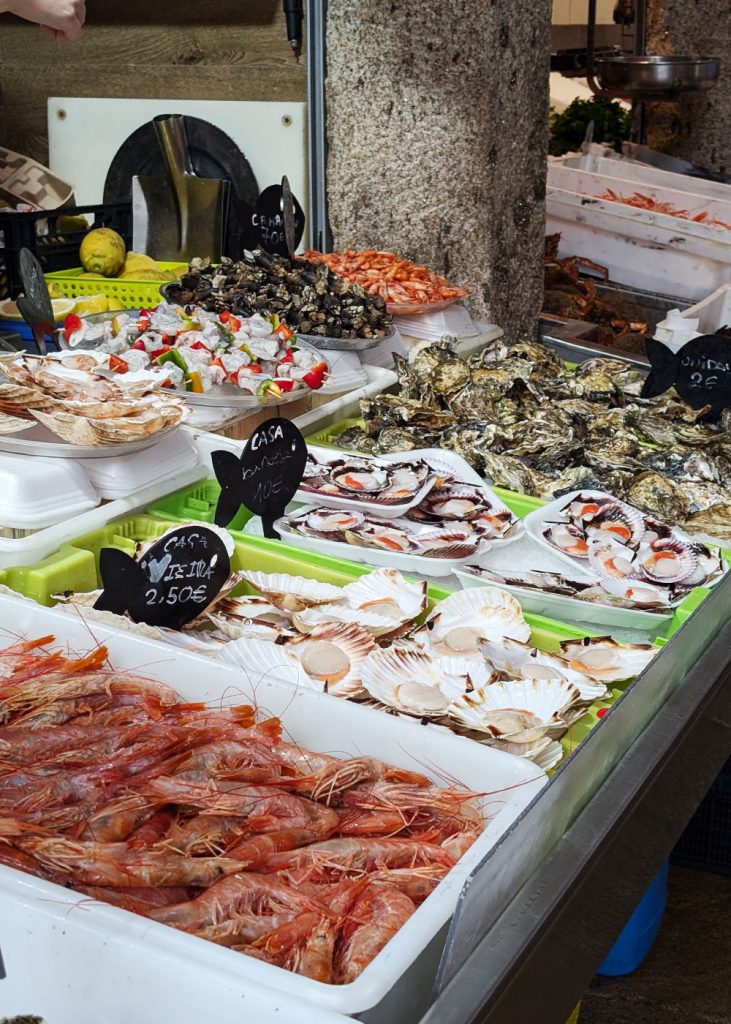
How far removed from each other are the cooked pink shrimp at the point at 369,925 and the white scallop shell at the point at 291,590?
2.64 ft

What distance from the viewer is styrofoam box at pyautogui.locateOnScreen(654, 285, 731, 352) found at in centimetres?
393

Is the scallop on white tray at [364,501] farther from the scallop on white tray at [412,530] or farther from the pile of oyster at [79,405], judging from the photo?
the pile of oyster at [79,405]

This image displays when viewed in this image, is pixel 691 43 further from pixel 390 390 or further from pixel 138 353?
pixel 138 353

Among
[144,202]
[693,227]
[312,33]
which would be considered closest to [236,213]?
[144,202]

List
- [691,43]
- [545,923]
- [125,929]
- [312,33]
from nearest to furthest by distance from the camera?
[125,929] < [545,923] < [312,33] < [691,43]

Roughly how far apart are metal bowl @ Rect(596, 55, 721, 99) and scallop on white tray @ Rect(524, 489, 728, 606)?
482 cm

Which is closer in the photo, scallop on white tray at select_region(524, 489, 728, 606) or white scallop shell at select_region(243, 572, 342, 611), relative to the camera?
white scallop shell at select_region(243, 572, 342, 611)

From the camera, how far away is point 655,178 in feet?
21.7

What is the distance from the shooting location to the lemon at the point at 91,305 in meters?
3.30

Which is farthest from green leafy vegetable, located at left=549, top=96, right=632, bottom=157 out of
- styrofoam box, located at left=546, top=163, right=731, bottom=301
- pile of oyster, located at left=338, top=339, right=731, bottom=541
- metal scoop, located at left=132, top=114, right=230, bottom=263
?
pile of oyster, located at left=338, top=339, right=731, bottom=541

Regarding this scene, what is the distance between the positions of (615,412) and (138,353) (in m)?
1.30

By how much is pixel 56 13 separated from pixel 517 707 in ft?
8.00

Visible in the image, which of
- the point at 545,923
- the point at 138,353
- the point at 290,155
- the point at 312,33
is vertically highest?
the point at 312,33

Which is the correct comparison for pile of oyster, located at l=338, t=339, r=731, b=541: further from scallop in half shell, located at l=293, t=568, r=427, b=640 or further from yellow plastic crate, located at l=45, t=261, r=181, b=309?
yellow plastic crate, located at l=45, t=261, r=181, b=309
